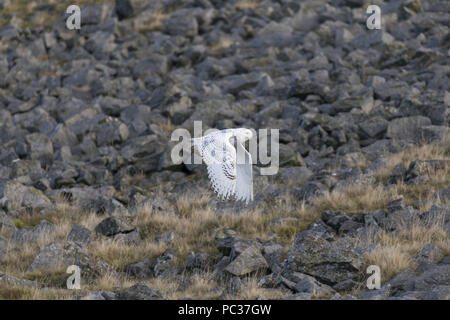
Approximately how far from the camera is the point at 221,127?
18062 mm

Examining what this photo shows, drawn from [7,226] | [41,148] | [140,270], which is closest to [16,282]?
[140,270]

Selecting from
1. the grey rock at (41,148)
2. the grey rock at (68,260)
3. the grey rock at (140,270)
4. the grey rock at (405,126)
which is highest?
the grey rock at (405,126)

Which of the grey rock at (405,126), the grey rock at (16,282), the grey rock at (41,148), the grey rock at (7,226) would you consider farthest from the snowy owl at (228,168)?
the grey rock at (41,148)

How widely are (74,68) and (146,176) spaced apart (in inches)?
363

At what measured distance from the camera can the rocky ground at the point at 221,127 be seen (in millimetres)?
9523

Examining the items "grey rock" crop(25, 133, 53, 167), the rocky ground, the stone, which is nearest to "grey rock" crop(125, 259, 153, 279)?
the rocky ground

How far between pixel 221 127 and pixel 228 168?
7.05 meters

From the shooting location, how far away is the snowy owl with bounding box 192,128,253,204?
11.1m

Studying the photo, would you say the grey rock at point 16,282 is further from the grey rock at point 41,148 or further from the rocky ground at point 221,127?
the grey rock at point 41,148

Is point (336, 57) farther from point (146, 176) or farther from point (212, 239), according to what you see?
point (212, 239)

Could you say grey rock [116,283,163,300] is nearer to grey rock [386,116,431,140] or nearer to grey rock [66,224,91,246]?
grey rock [66,224,91,246]

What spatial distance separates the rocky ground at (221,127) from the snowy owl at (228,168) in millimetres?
675

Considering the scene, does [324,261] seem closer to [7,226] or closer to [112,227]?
[112,227]

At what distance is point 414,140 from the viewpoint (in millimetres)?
16094
